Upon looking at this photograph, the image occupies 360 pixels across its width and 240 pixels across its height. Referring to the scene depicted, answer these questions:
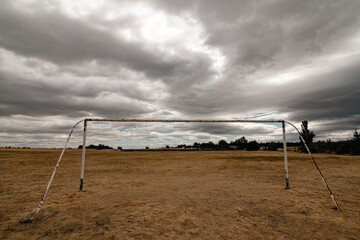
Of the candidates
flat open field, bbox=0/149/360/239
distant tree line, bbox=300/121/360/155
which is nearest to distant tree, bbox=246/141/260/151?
distant tree line, bbox=300/121/360/155

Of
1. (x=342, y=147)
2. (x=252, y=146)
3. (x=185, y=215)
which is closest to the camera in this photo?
(x=185, y=215)

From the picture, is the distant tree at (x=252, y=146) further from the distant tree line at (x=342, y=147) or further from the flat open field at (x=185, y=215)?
the flat open field at (x=185, y=215)

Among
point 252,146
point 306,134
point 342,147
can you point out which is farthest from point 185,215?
point 306,134

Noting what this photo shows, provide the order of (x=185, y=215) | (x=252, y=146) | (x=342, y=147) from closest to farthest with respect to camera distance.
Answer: (x=185, y=215)
(x=342, y=147)
(x=252, y=146)

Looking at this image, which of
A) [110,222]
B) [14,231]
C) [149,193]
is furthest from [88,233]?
[149,193]

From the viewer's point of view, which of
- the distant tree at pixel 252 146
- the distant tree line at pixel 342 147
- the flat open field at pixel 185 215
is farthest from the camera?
the distant tree at pixel 252 146

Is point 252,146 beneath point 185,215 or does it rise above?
above

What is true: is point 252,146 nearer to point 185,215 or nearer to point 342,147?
point 342,147

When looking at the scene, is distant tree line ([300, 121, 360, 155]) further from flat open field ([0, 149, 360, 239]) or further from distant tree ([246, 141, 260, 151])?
flat open field ([0, 149, 360, 239])

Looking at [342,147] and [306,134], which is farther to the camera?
[306,134]

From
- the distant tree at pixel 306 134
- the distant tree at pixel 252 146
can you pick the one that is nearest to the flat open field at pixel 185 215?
the distant tree at pixel 252 146

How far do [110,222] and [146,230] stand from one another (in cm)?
114

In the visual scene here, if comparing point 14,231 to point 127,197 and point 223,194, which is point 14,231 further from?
point 223,194

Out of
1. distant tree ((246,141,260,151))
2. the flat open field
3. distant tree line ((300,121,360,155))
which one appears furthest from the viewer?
distant tree ((246,141,260,151))
